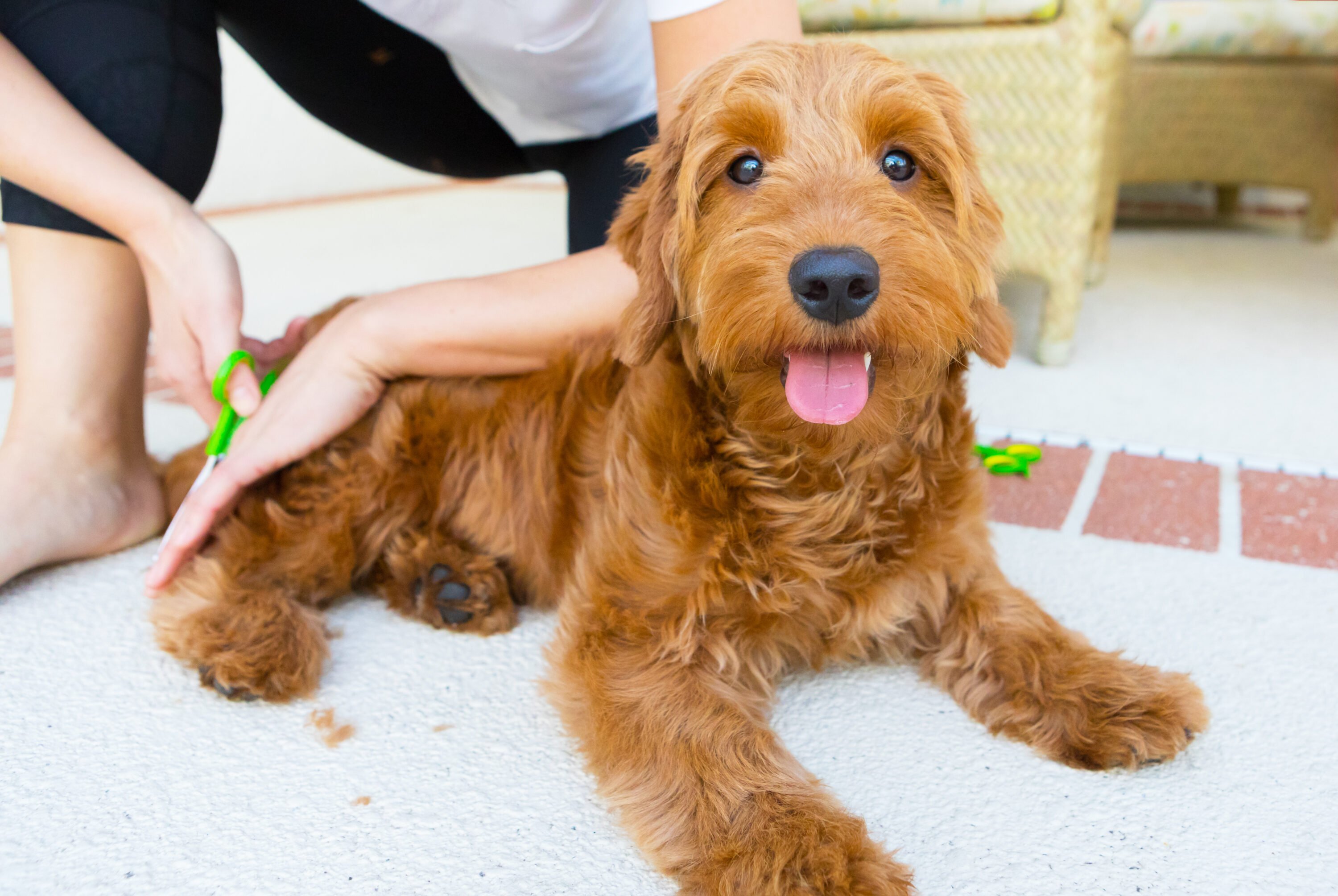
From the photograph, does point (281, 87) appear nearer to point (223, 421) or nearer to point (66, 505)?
point (223, 421)

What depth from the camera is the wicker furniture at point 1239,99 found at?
550cm

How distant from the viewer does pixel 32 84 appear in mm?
2072

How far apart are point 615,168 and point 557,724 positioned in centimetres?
178

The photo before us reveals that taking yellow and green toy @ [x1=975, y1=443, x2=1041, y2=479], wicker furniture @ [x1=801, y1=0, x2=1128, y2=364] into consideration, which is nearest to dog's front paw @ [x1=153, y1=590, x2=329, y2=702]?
yellow and green toy @ [x1=975, y1=443, x2=1041, y2=479]

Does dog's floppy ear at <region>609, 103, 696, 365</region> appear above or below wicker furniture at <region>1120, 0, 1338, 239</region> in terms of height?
above

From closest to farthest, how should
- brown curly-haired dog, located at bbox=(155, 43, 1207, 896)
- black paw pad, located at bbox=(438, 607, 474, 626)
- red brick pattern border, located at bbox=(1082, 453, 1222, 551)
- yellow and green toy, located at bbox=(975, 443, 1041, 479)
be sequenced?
brown curly-haired dog, located at bbox=(155, 43, 1207, 896)
black paw pad, located at bbox=(438, 607, 474, 626)
red brick pattern border, located at bbox=(1082, 453, 1222, 551)
yellow and green toy, located at bbox=(975, 443, 1041, 479)

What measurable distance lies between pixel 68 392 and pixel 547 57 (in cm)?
141

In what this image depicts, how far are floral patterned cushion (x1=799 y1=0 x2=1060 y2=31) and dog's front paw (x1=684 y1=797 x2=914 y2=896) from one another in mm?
3012

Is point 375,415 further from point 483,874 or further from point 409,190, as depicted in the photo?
point 409,190

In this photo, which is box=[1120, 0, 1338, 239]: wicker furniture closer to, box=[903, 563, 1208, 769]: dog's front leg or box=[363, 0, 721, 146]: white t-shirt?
box=[363, 0, 721, 146]: white t-shirt

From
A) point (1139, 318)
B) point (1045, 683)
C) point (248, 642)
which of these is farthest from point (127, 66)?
point (1139, 318)

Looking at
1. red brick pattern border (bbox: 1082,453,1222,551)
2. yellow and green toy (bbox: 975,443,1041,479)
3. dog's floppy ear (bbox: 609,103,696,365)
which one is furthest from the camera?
yellow and green toy (bbox: 975,443,1041,479)

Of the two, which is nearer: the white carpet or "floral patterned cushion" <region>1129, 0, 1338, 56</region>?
the white carpet

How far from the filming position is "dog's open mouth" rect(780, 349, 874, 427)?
1426 millimetres
